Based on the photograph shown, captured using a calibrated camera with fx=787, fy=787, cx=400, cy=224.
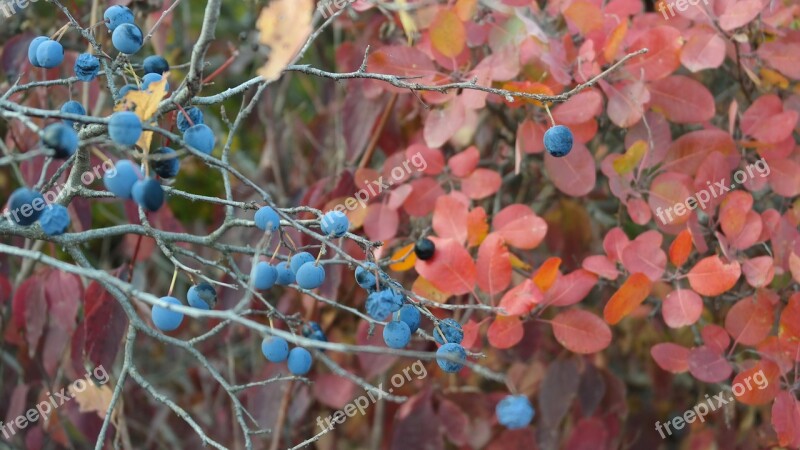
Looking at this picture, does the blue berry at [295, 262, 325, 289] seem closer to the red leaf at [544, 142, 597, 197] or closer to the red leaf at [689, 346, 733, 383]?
the red leaf at [544, 142, 597, 197]

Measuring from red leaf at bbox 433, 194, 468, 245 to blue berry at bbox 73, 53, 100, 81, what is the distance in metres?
0.49

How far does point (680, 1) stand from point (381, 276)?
28.6 inches

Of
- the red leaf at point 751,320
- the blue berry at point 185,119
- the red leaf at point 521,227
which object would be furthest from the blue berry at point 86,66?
the red leaf at point 751,320

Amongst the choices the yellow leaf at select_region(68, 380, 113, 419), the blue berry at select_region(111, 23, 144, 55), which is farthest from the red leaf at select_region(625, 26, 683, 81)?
the yellow leaf at select_region(68, 380, 113, 419)

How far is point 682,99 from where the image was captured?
120cm

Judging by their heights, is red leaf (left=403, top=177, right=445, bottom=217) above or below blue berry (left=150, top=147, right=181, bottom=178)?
below

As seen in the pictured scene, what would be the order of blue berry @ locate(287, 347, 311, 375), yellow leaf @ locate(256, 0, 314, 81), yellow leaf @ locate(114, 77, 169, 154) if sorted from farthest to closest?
blue berry @ locate(287, 347, 311, 375) < yellow leaf @ locate(114, 77, 169, 154) < yellow leaf @ locate(256, 0, 314, 81)

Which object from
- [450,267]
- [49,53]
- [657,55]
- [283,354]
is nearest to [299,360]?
[283,354]

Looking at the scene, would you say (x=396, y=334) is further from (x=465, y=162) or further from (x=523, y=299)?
(x=465, y=162)

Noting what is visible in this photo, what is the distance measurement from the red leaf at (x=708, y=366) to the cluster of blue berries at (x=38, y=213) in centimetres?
85

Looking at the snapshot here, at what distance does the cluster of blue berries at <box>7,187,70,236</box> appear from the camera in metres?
0.73

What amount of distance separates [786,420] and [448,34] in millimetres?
704

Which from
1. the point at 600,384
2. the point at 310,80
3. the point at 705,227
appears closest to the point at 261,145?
the point at 310,80

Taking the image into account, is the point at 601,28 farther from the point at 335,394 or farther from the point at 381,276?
the point at 335,394
